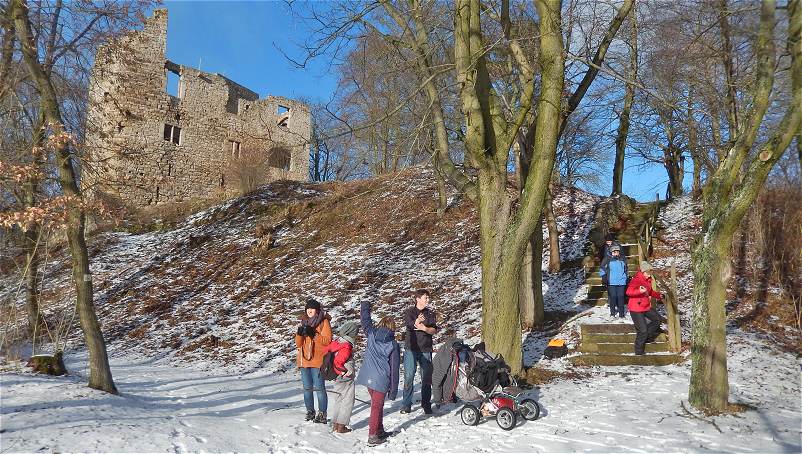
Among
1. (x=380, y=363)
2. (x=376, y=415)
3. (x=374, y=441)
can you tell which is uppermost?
(x=380, y=363)

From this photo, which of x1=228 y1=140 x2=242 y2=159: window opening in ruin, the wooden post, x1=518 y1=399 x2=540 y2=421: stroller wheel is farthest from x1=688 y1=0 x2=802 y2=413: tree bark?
x1=228 y1=140 x2=242 y2=159: window opening in ruin

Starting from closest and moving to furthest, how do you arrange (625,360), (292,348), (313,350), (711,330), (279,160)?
(711,330) < (313,350) < (625,360) < (292,348) < (279,160)

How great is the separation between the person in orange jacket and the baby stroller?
1.66 meters

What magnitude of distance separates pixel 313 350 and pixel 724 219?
5338 mm

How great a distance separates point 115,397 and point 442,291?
27.1 feet

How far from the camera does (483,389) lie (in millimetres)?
6590

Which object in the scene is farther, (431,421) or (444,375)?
(431,421)

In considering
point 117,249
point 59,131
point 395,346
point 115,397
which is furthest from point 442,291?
point 117,249

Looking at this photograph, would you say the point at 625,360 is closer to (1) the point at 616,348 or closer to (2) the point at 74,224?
(1) the point at 616,348

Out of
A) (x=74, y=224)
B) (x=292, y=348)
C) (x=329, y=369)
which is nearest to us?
(x=329, y=369)

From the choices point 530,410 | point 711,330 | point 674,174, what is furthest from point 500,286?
point 674,174

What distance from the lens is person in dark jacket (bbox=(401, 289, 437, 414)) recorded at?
23.4ft

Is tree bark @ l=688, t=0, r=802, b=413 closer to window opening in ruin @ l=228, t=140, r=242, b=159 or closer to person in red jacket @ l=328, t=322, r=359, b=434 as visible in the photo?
person in red jacket @ l=328, t=322, r=359, b=434

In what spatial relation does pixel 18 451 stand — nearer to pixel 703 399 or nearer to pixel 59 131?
pixel 59 131
